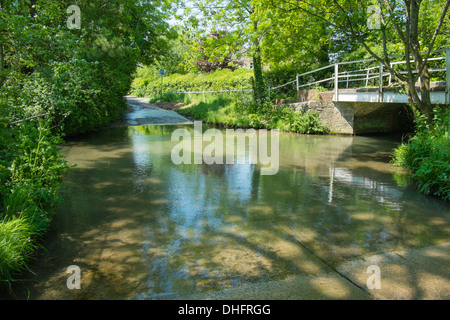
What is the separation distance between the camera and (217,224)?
482 centimetres

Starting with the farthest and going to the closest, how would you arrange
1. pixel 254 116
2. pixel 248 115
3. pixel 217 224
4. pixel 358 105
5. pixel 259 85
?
pixel 259 85 → pixel 248 115 → pixel 254 116 → pixel 358 105 → pixel 217 224

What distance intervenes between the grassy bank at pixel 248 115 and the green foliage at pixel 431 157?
6381 millimetres

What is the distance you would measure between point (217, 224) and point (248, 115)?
12851 mm

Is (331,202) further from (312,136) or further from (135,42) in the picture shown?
(135,42)

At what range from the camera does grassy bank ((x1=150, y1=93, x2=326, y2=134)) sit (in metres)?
14.4

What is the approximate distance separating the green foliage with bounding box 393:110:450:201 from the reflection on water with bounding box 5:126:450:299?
1.03 ft

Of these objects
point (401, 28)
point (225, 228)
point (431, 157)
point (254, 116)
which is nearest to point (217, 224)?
point (225, 228)

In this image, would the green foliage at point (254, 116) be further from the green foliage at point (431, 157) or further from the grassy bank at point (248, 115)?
the green foliage at point (431, 157)

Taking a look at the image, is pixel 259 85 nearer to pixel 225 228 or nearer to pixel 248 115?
pixel 248 115

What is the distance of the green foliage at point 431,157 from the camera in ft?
19.7

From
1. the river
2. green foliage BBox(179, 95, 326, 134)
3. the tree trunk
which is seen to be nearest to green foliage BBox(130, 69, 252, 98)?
green foliage BBox(179, 95, 326, 134)

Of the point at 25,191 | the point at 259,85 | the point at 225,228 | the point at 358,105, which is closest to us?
the point at 25,191
